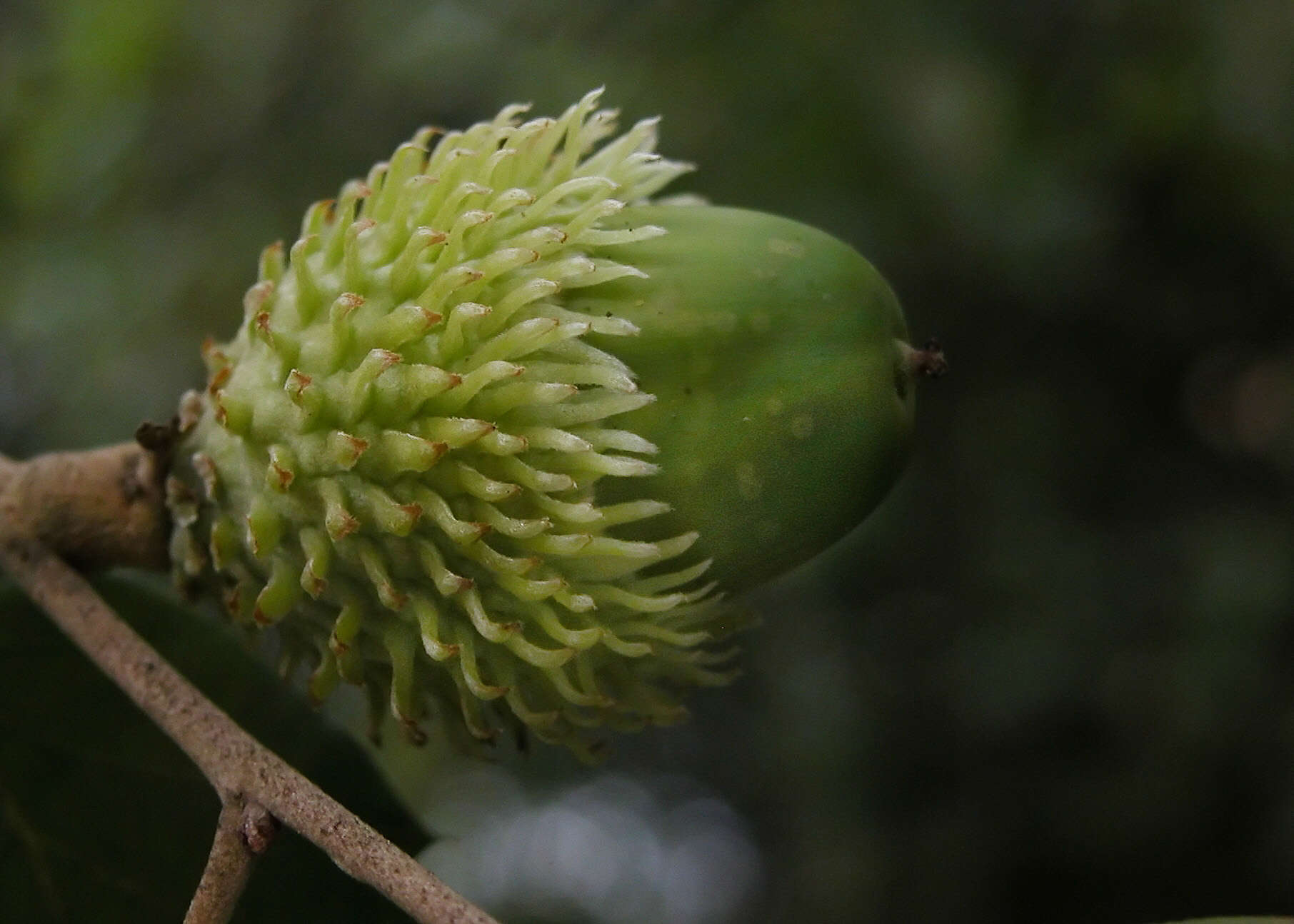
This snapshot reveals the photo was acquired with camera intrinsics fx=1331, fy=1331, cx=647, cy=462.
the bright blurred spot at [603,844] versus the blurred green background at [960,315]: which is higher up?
the blurred green background at [960,315]

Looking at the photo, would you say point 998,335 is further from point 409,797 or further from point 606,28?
point 409,797

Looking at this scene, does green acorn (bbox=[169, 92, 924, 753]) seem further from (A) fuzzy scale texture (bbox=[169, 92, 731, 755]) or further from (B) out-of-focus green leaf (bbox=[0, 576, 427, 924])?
(B) out-of-focus green leaf (bbox=[0, 576, 427, 924])

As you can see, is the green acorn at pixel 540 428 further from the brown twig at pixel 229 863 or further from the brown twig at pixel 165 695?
the brown twig at pixel 229 863

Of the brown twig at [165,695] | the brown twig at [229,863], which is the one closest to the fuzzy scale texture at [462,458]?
the brown twig at [165,695]

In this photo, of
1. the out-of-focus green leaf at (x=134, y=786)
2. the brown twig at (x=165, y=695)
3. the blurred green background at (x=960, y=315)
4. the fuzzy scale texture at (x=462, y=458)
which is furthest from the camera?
the blurred green background at (x=960, y=315)

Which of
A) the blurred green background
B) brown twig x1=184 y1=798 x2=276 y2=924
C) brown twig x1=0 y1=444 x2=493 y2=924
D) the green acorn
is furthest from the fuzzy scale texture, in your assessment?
the blurred green background

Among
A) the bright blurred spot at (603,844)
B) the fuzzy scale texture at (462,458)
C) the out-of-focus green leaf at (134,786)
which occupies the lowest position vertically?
the bright blurred spot at (603,844)

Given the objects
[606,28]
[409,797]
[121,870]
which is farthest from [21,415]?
[121,870]
